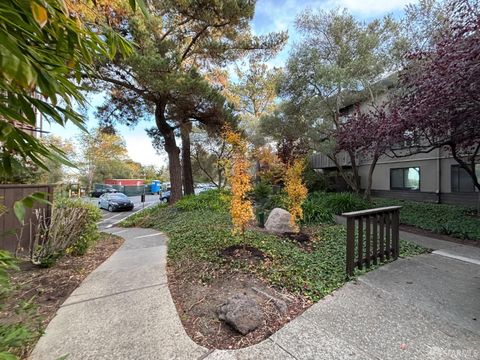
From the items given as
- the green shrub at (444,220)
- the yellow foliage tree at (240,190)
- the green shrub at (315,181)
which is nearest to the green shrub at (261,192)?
the green shrub at (315,181)

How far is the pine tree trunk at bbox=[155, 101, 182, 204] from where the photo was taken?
11422mm

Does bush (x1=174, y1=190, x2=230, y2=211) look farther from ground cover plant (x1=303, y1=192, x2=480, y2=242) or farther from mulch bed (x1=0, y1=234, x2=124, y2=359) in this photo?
mulch bed (x1=0, y1=234, x2=124, y2=359)

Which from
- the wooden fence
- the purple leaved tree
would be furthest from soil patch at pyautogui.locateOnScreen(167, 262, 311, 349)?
the purple leaved tree

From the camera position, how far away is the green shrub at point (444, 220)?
20.2ft

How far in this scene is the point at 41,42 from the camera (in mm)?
802

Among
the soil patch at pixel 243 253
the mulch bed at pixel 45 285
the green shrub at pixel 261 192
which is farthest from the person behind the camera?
the green shrub at pixel 261 192

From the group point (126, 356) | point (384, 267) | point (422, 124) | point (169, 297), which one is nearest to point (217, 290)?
point (169, 297)

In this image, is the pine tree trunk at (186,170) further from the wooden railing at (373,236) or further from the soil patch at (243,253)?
the wooden railing at (373,236)

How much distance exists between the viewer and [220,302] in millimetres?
2844

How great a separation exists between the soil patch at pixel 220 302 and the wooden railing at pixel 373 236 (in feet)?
4.03

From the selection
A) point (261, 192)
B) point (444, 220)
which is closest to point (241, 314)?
point (444, 220)

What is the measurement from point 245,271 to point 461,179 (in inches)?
447

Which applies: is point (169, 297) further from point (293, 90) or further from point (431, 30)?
point (431, 30)

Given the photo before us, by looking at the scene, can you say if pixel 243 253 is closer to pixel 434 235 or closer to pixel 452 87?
pixel 452 87
